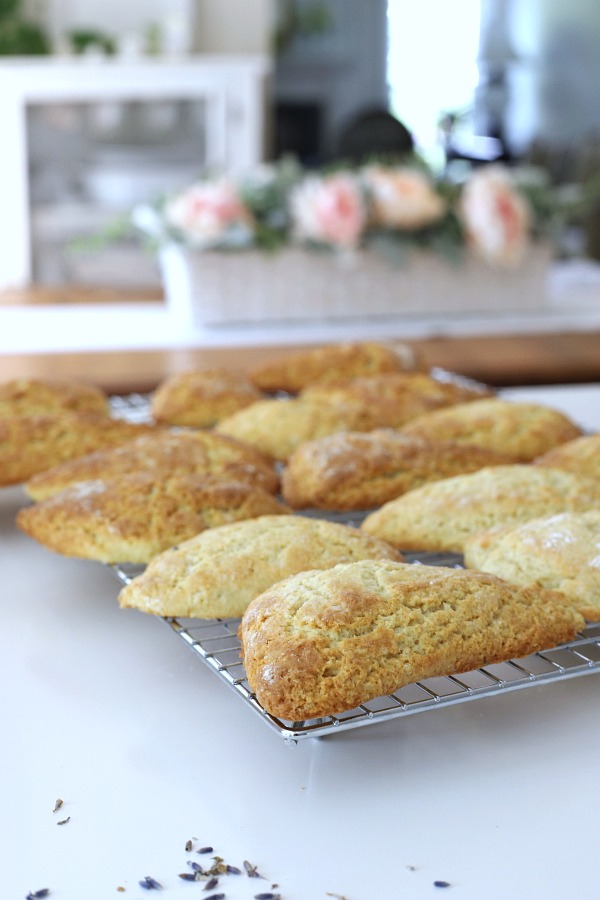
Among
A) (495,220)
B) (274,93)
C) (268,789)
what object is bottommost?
(268,789)

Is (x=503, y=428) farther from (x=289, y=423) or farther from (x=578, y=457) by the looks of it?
(x=289, y=423)

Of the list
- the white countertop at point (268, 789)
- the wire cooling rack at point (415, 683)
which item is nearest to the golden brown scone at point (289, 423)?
the wire cooling rack at point (415, 683)

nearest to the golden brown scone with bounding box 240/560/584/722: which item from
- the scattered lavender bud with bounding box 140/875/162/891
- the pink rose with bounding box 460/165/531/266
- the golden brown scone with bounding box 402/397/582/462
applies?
the scattered lavender bud with bounding box 140/875/162/891

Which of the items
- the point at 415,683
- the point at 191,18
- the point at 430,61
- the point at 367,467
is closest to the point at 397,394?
the point at 367,467

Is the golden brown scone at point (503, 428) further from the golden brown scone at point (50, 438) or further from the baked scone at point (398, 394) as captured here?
the golden brown scone at point (50, 438)

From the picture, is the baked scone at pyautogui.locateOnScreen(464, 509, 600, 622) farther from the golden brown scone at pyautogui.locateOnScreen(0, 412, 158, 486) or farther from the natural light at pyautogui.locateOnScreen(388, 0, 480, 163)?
the natural light at pyautogui.locateOnScreen(388, 0, 480, 163)

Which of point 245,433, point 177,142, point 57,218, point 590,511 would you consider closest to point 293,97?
point 177,142
